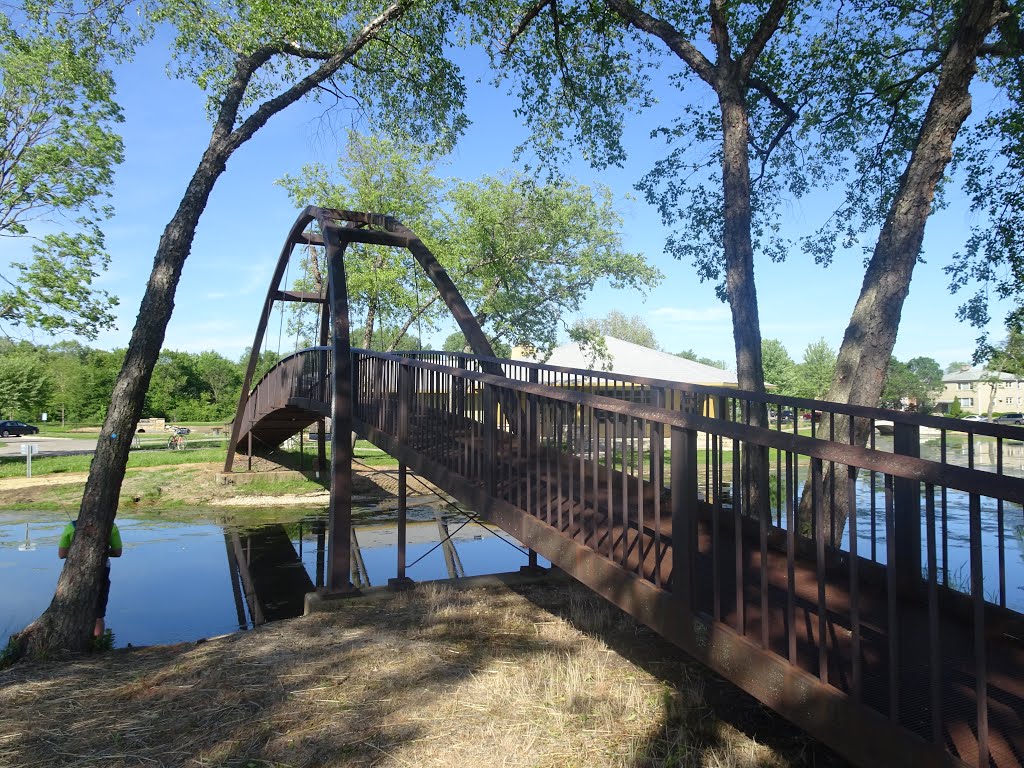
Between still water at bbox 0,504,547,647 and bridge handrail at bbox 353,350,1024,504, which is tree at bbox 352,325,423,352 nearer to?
still water at bbox 0,504,547,647

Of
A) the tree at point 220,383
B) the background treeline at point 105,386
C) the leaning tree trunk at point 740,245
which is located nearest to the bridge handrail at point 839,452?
the leaning tree trunk at point 740,245

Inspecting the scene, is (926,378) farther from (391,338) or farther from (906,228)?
(906,228)

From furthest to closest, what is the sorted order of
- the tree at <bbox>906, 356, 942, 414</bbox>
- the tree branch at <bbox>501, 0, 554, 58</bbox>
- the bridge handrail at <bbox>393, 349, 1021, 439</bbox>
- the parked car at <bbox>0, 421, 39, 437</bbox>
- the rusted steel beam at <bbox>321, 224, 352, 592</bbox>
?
the tree at <bbox>906, 356, 942, 414</bbox> → the parked car at <bbox>0, 421, 39, 437</bbox> → the tree branch at <bbox>501, 0, 554, 58</bbox> → the rusted steel beam at <bbox>321, 224, 352, 592</bbox> → the bridge handrail at <bbox>393, 349, 1021, 439</bbox>

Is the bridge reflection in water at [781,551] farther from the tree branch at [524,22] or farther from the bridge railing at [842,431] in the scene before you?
the tree branch at [524,22]

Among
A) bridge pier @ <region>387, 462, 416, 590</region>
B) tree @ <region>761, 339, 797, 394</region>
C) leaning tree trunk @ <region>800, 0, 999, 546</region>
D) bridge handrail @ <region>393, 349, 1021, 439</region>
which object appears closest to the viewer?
bridge handrail @ <region>393, 349, 1021, 439</region>

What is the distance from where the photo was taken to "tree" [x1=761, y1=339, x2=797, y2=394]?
184 ft

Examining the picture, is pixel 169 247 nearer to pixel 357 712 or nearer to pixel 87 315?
pixel 357 712

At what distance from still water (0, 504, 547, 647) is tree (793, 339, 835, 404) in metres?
49.4

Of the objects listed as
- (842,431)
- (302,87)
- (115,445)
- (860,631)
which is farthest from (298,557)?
(860,631)

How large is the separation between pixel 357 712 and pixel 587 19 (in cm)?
1081

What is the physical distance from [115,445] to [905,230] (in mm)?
8856

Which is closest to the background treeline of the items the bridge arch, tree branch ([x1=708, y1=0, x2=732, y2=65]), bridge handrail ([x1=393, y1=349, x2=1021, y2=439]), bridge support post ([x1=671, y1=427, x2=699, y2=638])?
the bridge arch

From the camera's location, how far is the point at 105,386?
51.0 meters

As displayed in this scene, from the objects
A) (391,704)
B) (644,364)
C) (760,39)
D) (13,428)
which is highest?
(760,39)
